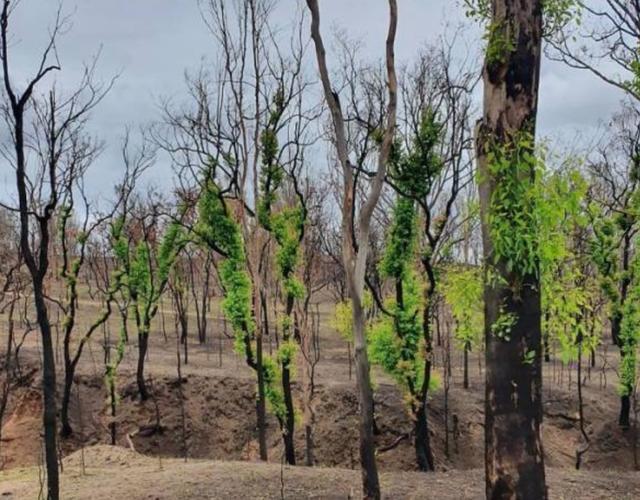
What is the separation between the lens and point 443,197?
18.9 m

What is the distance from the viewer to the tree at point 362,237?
21.5 feet

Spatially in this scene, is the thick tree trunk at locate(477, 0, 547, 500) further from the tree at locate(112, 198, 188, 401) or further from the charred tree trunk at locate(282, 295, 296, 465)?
the tree at locate(112, 198, 188, 401)

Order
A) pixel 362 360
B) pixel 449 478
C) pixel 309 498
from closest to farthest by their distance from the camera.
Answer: pixel 362 360 → pixel 309 498 → pixel 449 478

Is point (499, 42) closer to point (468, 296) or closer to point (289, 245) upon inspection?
point (468, 296)

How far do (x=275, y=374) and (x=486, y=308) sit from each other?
11115mm

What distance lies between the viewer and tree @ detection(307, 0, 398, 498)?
657 cm

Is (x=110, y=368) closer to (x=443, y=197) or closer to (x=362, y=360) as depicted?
(x=443, y=197)

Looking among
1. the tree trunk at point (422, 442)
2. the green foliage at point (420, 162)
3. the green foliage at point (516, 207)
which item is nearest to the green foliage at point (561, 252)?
the green foliage at point (516, 207)

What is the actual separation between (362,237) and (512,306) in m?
2.51

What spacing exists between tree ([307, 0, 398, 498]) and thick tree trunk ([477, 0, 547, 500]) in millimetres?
2030

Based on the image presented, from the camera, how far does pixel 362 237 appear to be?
688 centimetres

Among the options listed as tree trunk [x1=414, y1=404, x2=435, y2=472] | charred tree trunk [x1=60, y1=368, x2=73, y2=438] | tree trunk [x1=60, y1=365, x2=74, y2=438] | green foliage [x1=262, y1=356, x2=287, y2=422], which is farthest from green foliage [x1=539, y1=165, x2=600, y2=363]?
charred tree trunk [x1=60, y1=368, x2=73, y2=438]

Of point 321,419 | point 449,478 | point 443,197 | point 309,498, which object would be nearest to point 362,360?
point 309,498

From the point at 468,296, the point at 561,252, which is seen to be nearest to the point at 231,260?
the point at 468,296
